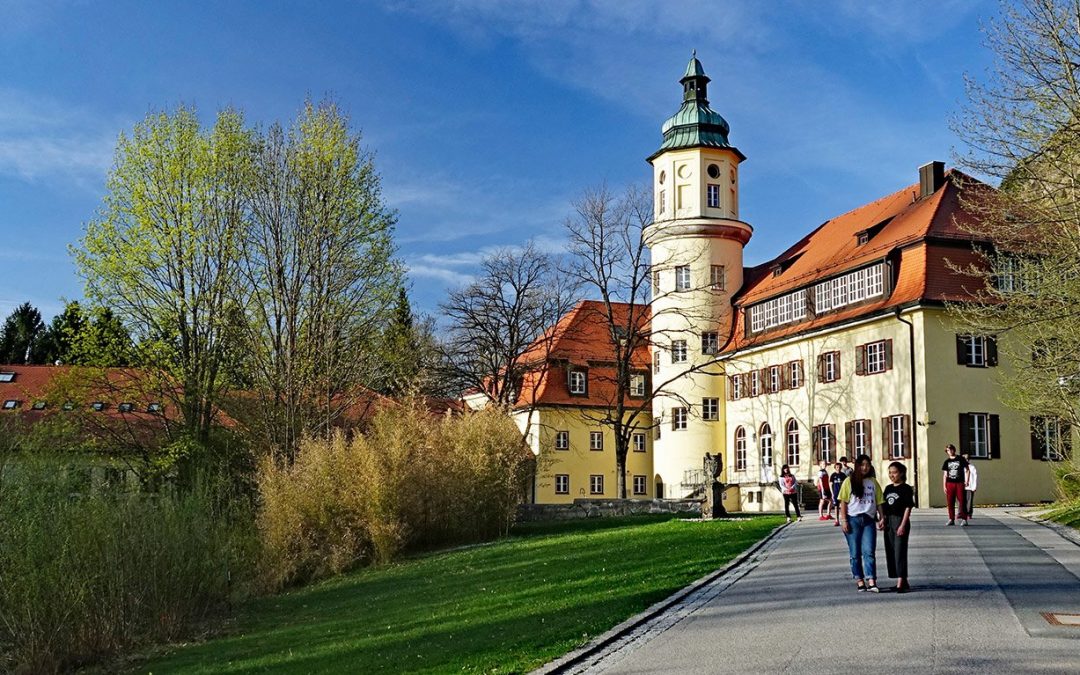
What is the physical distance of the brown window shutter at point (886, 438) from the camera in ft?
131

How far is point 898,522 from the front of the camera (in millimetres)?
14578

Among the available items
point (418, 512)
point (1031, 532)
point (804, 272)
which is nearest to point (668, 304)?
point (804, 272)

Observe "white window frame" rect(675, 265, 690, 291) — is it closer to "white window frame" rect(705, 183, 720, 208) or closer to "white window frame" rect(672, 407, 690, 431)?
"white window frame" rect(705, 183, 720, 208)

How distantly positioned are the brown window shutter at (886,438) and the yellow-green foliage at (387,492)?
45.8 ft

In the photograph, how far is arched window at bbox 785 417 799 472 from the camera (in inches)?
1809

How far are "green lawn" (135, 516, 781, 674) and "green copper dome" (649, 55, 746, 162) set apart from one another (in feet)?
92.7

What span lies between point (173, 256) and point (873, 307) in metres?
23.6

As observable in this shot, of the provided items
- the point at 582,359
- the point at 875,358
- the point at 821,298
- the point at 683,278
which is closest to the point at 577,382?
the point at 582,359

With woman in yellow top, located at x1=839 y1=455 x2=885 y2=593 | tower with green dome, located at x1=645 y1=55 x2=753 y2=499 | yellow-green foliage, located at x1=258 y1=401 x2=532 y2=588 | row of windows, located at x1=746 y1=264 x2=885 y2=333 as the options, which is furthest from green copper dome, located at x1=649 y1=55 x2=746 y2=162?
woman in yellow top, located at x1=839 y1=455 x2=885 y2=593

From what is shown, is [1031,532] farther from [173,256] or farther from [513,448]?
[173,256]

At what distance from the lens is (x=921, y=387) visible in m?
38.6

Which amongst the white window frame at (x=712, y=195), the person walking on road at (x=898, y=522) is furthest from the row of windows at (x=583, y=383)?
the person walking on road at (x=898, y=522)

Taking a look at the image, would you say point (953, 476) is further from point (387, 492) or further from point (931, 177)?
point (931, 177)

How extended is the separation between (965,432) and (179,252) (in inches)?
1008
